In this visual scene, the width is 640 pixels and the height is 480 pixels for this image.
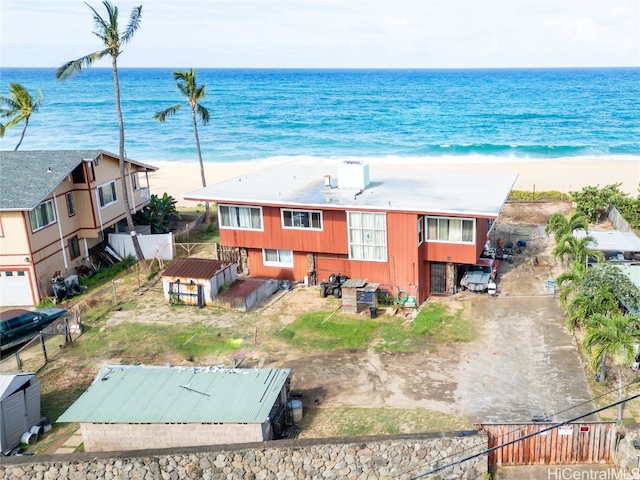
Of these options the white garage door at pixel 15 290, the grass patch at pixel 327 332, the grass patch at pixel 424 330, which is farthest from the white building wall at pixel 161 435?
the white garage door at pixel 15 290

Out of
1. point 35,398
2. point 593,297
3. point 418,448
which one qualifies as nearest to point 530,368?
point 593,297

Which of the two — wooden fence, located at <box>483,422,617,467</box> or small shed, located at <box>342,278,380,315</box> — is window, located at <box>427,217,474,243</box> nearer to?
small shed, located at <box>342,278,380,315</box>

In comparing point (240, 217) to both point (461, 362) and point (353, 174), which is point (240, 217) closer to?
point (353, 174)

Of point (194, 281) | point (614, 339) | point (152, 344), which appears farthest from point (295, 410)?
point (194, 281)

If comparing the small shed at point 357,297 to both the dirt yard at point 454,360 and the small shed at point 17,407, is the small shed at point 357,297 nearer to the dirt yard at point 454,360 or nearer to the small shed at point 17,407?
the dirt yard at point 454,360

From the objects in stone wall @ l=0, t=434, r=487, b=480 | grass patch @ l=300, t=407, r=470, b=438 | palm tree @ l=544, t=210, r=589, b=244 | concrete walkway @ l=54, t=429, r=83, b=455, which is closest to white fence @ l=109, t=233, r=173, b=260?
concrete walkway @ l=54, t=429, r=83, b=455

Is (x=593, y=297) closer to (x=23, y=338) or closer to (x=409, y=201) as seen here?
(x=409, y=201)
